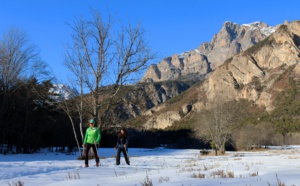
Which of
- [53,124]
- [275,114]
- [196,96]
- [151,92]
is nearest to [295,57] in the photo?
[275,114]

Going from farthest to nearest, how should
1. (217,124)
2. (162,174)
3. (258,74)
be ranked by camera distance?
(258,74) → (217,124) → (162,174)

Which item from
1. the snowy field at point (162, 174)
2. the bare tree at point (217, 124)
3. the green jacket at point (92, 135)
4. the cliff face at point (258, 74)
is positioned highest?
the cliff face at point (258, 74)

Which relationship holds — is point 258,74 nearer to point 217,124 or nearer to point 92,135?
point 217,124

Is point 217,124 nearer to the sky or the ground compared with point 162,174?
nearer to the sky

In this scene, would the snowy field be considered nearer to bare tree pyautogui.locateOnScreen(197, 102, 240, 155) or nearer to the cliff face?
bare tree pyautogui.locateOnScreen(197, 102, 240, 155)

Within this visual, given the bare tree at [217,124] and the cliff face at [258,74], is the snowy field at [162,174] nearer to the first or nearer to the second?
the bare tree at [217,124]

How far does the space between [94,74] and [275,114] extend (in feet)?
422

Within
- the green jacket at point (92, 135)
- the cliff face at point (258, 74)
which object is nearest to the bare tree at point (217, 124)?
the green jacket at point (92, 135)

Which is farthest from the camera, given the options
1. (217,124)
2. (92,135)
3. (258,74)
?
(258,74)

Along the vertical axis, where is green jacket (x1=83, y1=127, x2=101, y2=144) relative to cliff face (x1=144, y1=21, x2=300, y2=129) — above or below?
below

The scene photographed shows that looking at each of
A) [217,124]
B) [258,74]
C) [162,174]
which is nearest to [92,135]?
[162,174]

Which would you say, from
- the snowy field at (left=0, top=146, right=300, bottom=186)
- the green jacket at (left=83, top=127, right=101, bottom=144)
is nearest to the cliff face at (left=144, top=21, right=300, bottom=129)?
the green jacket at (left=83, top=127, right=101, bottom=144)

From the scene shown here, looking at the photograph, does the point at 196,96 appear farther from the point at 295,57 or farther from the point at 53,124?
the point at 53,124

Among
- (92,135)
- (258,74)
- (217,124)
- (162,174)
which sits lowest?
(162,174)
